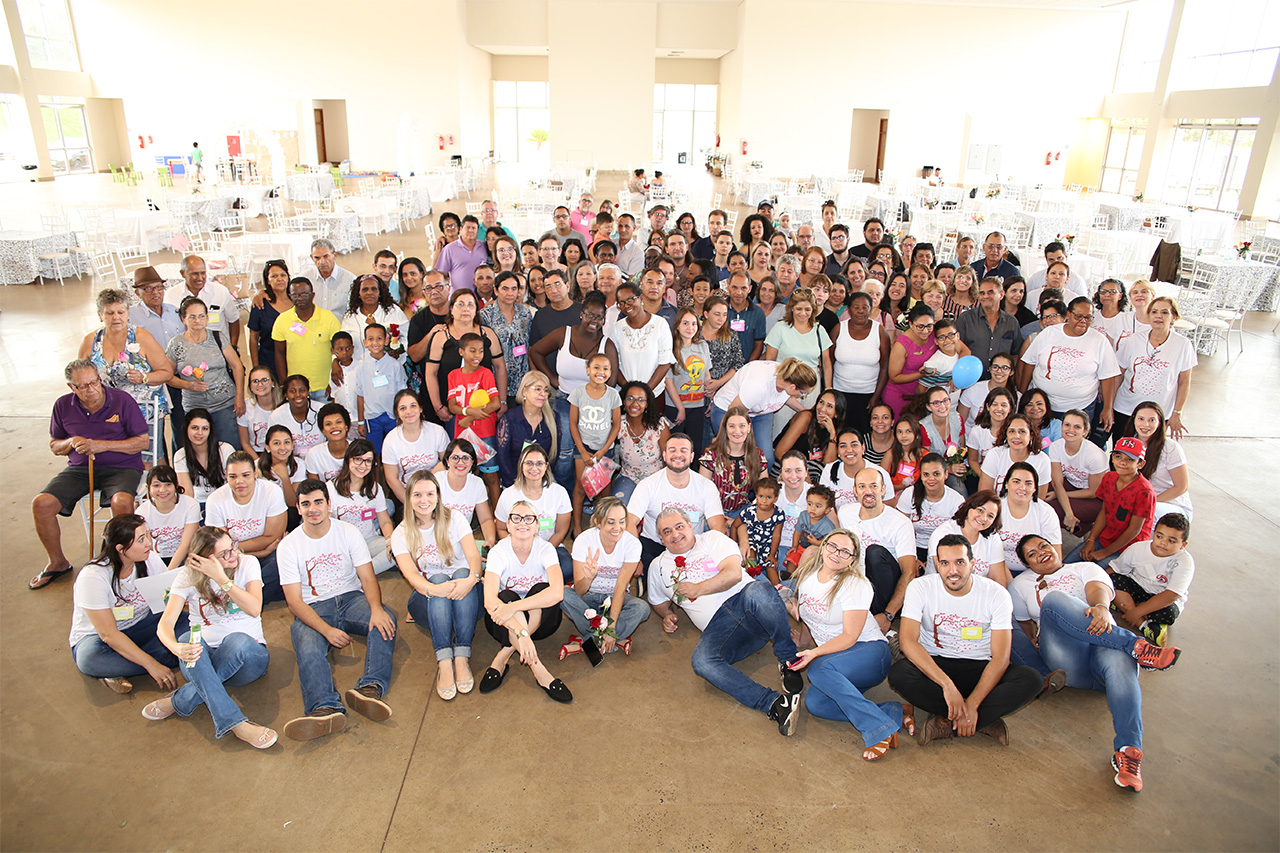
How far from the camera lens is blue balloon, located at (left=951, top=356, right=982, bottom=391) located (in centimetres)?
515

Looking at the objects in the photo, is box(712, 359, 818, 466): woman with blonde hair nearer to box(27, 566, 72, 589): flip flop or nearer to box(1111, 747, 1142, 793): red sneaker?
box(1111, 747, 1142, 793): red sneaker

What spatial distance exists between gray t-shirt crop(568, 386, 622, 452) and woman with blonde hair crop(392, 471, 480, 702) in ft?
3.57

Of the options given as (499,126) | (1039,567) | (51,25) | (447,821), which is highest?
(51,25)

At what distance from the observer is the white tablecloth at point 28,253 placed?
11.6m

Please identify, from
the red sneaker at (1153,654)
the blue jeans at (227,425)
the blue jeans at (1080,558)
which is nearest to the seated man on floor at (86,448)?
the blue jeans at (227,425)

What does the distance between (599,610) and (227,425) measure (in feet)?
10.6

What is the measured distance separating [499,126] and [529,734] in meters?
34.7

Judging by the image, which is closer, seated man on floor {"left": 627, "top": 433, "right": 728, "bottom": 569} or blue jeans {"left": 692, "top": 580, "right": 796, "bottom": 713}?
blue jeans {"left": 692, "top": 580, "right": 796, "bottom": 713}

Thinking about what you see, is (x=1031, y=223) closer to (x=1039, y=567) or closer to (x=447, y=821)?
(x=1039, y=567)

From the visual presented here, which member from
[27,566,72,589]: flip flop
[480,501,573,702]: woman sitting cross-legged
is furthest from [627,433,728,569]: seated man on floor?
[27,566,72,589]: flip flop

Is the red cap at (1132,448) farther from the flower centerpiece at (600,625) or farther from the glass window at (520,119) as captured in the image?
the glass window at (520,119)

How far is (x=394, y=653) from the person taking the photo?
13.4 ft

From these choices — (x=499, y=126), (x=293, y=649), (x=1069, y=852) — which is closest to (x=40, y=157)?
(x=499, y=126)

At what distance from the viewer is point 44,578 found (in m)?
4.56
